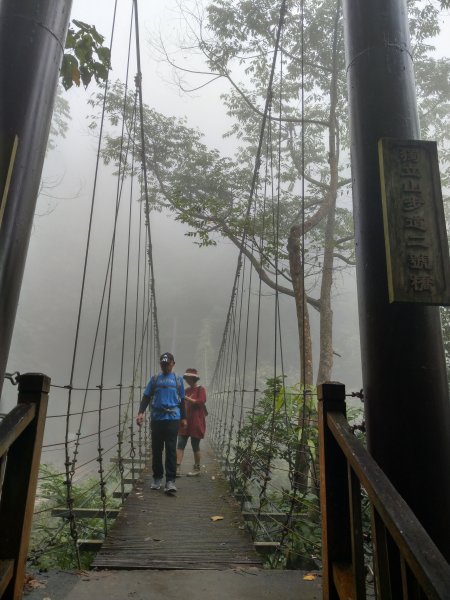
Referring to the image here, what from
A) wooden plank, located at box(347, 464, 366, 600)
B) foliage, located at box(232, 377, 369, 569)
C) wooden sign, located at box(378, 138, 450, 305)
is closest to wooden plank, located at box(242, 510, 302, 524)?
foliage, located at box(232, 377, 369, 569)

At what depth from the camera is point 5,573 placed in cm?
94

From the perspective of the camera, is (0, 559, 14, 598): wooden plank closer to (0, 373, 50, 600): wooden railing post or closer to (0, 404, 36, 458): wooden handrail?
(0, 373, 50, 600): wooden railing post

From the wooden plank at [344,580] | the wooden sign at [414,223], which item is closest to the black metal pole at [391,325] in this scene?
the wooden sign at [414,223]

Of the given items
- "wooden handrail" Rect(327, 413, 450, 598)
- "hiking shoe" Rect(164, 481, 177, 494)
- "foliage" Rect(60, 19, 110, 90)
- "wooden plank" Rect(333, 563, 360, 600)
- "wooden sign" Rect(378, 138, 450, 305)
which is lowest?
"hiking shoe" Rect(164, 481, 177, 494)

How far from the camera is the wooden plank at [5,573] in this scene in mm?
923

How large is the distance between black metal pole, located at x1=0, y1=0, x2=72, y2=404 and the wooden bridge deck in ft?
3.69

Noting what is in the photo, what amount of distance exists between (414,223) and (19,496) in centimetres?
119

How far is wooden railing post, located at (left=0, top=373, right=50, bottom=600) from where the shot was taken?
1002 mm

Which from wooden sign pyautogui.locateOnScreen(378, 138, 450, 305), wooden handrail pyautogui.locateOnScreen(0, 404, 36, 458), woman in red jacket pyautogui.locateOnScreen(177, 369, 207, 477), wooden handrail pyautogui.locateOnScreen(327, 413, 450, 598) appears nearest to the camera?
wooden handrail pyautogui.locateOnScreen(327, 413, 450, 598)

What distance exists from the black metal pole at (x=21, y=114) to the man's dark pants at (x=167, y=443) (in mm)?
1881

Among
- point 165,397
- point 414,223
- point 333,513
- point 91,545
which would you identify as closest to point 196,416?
point 165,397

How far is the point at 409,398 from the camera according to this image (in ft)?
3.18

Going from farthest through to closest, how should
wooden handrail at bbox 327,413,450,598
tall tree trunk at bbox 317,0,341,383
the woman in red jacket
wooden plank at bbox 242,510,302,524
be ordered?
tall tree trunk at bbox 317,0,341,383 < the woman in red jacket < wooden plank at bbox 242,510,302,524 < wooden handrail at bbox 327,413,450,598

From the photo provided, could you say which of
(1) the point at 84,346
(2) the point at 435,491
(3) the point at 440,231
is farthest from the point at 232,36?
(1) the point at 84,346
